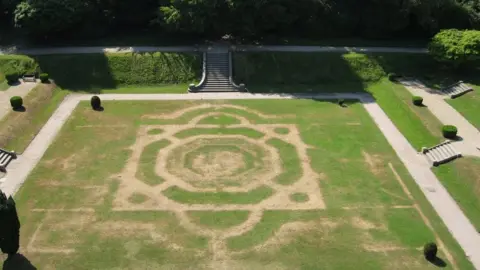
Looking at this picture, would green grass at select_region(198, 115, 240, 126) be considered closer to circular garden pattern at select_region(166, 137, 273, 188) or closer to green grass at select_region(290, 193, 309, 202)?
circular garden pattern at select_region(166, 137, 273, 188)

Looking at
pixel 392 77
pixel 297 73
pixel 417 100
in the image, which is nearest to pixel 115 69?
pixel 297 73

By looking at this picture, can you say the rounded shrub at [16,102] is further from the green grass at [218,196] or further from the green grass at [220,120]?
the green grass at [218,196]

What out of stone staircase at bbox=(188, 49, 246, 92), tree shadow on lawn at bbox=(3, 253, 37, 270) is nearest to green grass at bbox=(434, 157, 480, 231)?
stone staircase at bbox=(188, 49, 246, 92)

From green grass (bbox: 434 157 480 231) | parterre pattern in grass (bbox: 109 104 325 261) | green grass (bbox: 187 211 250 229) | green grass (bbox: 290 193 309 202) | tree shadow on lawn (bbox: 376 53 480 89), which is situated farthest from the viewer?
tree shadow on lawn (bbox: 376 53 480 89)

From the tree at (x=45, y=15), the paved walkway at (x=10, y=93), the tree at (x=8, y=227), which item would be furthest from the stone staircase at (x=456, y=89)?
the paved walkway at (x=10, y=93)

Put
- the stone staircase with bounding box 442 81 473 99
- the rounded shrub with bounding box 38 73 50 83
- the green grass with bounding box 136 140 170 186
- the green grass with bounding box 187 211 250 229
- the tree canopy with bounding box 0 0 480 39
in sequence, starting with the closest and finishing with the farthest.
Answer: the green grass with bounding box 187 211 250 229, the green grass with bounding box 136 140 170 186, the stone staircase with bounding box 442 81 473 99, the rounded shrub with bounding box 38 73 50 83, the tree canopy with bounding box 0 0 480 39

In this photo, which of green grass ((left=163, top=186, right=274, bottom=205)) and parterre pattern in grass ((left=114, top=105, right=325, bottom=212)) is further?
green grass ((left=163, top=186, right=274, bottom=205))

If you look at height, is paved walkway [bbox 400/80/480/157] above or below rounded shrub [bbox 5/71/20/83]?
above
